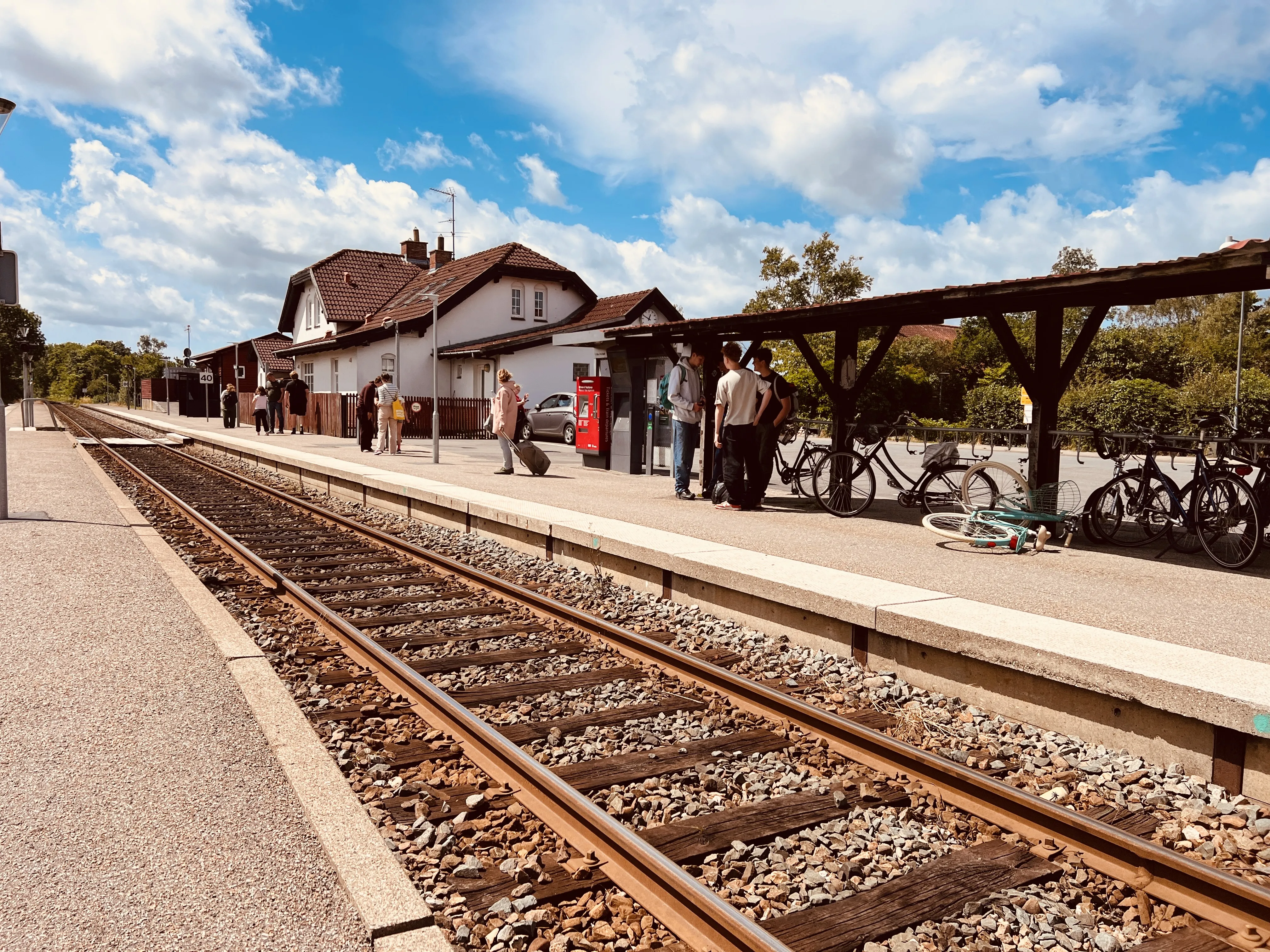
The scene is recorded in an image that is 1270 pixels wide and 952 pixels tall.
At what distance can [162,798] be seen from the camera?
12.6 feet

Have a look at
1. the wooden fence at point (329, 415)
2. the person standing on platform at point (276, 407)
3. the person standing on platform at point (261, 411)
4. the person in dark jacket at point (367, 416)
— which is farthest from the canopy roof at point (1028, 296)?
the person standing on platform at point (276, 407)

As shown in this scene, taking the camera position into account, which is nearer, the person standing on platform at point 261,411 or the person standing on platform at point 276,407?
the person standing on platform at point 261,411

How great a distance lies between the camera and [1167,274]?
24.0 feet

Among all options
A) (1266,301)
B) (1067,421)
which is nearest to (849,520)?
(1067,421)

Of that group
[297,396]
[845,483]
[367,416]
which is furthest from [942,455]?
[297,396]

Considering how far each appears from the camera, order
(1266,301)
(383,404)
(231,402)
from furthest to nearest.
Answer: (1266,301) → (231,402) → (383,404)

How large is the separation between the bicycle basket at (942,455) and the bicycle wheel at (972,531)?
88 cm

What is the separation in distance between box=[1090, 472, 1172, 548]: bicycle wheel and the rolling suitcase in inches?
366

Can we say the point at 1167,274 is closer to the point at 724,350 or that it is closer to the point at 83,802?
the point at 724,350

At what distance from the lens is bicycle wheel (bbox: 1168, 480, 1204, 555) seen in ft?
28.6

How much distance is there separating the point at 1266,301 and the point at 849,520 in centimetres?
5326

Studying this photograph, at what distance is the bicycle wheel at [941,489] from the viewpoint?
10.7 metres

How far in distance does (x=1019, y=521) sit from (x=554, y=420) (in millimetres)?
21662

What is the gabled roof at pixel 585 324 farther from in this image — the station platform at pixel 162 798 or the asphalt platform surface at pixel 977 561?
the station platform at pixel 162 798
